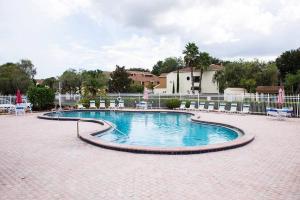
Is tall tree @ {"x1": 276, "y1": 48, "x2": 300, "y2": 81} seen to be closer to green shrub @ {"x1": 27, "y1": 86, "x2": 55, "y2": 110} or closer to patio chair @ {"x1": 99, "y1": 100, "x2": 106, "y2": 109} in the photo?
patio chair @ {"x1": 99, "y1": 100, "x2": 106, "y2": 109}

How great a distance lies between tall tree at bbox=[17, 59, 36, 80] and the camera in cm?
6277

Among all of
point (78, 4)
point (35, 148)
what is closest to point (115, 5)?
point (78, 4)

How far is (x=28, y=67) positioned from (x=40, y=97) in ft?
140

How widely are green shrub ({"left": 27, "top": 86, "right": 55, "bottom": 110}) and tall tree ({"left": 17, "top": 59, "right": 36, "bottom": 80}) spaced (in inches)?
1601

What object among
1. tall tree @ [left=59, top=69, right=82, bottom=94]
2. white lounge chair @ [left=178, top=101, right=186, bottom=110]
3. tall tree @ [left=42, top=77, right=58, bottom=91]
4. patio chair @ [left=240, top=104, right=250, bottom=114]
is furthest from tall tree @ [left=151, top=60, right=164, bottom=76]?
patio chair @ [left=240, top=104, right=250, bottom=114]

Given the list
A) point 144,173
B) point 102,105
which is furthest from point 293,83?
point 144,173

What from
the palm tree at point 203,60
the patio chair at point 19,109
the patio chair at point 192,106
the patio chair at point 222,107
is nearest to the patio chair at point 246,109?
the patio chair at point 222,107

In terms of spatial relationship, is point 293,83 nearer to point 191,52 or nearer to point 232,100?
point 191,52

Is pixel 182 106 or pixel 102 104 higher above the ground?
pixel 102 104

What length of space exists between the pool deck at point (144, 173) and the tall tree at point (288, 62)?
2009 inches

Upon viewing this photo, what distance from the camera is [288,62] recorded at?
184 ft

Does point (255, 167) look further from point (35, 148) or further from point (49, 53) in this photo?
point (49, 53)

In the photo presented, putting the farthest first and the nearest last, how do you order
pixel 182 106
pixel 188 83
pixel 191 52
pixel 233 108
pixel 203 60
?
pixel 188 83
pixel 203 60
pixel 191 52
pixel 182 106
pixel 233 108

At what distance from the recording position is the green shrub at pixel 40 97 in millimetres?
24641
